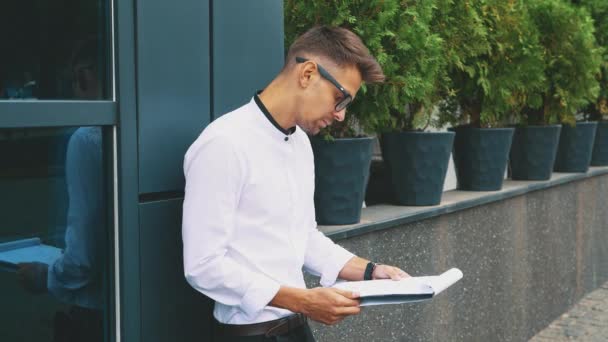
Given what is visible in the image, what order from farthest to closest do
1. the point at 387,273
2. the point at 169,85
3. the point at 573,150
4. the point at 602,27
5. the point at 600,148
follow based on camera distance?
the point at 600,148 < the point at 602,27 < the point at 573,150 < the point at 387,273 < the point at 169,85

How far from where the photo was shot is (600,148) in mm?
9336

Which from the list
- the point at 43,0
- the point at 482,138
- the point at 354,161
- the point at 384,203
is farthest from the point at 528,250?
the point at 43,0

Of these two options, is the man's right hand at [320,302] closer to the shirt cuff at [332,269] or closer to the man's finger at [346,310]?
the man's finger at [346,310]

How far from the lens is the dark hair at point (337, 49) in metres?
2.75

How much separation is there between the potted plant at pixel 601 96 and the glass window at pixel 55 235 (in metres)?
6.97

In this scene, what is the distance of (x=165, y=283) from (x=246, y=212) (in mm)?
530

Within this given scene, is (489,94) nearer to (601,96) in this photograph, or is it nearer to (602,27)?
(602,27)

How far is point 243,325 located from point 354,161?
74.8 inches

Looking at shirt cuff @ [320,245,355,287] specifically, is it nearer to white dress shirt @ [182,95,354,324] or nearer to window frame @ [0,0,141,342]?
white dress shirt @ [182,95,354,324]

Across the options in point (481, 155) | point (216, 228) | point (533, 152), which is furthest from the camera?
point (533, 152)

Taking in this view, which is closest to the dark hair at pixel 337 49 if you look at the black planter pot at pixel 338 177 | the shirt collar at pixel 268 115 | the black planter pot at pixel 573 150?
the shirt collar at pixel 268 115

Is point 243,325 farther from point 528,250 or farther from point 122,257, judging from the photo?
point 528,250

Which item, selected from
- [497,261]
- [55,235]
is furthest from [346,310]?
[497,261]

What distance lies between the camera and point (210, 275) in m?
2.53
